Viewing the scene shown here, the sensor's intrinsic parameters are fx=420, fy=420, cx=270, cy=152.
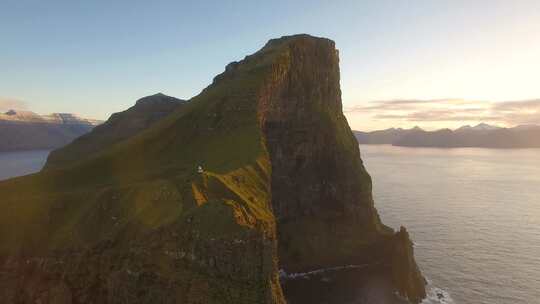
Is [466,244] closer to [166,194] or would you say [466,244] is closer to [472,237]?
[472,237]

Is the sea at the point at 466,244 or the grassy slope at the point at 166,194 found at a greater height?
the grassy slope at the point at 166,194

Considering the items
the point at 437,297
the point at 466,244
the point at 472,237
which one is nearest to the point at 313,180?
the point at 437,297

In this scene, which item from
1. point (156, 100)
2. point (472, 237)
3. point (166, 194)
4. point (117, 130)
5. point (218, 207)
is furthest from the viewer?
point (156, 100)

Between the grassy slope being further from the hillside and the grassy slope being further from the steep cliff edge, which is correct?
the hillside

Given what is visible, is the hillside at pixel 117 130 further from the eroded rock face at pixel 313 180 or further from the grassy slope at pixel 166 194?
the eroded rock face at pixel 313 180

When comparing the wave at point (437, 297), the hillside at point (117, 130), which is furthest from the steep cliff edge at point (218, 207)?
the hillside at point (117, 130)

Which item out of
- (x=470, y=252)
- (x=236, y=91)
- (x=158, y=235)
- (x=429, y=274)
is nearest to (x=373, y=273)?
(x=429, y=274)

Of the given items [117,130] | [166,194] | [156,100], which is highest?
[156,100]

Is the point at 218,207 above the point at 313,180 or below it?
above
